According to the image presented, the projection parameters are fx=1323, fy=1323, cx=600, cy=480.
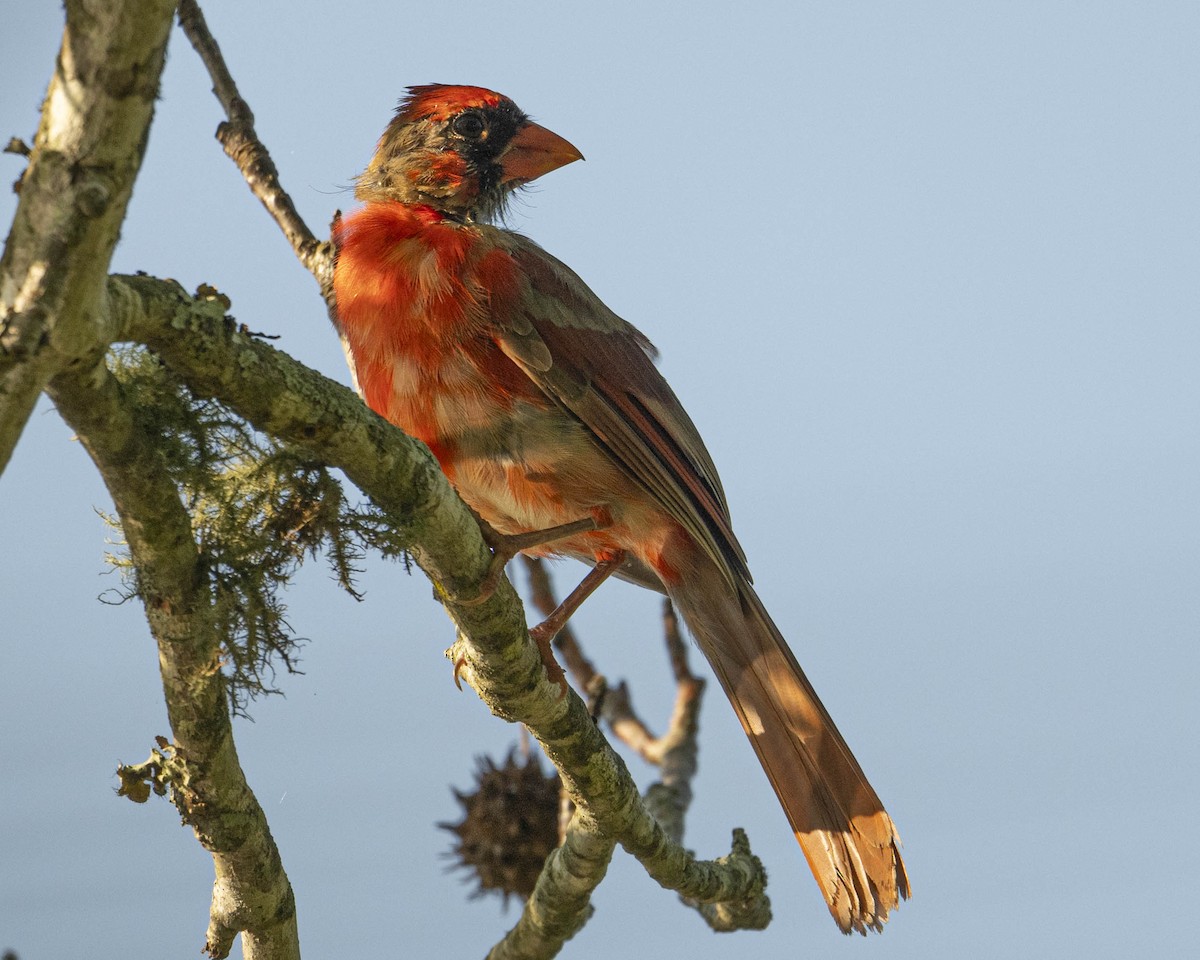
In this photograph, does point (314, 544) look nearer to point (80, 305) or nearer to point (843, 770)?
point (80, 305)

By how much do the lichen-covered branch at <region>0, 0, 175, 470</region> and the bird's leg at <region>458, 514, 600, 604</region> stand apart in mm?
1214

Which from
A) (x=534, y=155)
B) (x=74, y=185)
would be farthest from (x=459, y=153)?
(x=74, y=185)

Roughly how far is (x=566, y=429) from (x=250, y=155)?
1.51 meters

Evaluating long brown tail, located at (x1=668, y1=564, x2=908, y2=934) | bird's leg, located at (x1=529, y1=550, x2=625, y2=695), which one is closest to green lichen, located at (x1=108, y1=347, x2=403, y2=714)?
bird's leg, located at (x1=529, y1=550, x2=625, y2=695)

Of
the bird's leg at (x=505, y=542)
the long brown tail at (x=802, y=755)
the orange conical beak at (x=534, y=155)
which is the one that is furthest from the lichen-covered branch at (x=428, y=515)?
the orange conical beak at (x=534, y=155)

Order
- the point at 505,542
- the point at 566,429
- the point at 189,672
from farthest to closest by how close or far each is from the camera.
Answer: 1. the point at 566,429
2. the point at 505,542
3. the point at 189,672

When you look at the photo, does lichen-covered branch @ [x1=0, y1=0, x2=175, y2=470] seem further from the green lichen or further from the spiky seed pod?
the spiky seed pod

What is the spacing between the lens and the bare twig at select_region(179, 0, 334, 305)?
3.97m

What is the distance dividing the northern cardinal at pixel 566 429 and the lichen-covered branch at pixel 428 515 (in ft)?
1.38

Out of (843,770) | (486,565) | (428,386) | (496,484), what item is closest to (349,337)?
(428,386)

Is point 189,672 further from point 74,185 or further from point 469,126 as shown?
point 469,126

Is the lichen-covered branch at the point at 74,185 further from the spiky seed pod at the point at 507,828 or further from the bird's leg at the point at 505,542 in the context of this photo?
the spiky seed pod at the point at 507,828

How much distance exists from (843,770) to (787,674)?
300 millimetres

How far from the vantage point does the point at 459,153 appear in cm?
404
